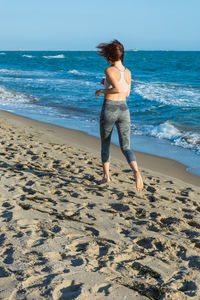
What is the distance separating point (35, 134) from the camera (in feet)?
27.3

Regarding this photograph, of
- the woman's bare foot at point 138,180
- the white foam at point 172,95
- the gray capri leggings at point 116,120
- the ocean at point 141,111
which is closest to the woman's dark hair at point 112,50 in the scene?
the gray capri leggings at point 116,120

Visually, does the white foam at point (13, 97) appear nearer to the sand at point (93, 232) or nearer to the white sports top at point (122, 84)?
the sand at point (93, 232)

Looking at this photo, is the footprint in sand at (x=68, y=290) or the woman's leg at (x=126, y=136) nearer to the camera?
the footprint in sand at (x=68, y=290)

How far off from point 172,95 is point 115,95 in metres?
13.3

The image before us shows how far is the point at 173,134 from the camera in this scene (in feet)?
29.6

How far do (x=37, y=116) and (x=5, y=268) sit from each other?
366 inches

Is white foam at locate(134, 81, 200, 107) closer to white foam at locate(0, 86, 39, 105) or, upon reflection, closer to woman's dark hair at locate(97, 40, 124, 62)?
white foam at locate(0, 86, 39, 105)

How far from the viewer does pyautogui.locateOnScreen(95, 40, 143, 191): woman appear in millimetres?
4004

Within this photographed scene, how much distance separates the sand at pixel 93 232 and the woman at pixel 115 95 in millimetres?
606

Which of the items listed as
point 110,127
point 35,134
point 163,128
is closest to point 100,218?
point 110,127

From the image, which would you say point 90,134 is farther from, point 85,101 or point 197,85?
point 197,85

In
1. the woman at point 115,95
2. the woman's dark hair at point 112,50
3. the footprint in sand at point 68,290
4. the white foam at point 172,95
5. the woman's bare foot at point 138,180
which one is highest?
the woman's dark hair at point 112,50

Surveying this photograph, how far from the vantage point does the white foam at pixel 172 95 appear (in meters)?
14.7

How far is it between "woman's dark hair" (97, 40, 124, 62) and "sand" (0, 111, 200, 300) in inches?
67.3
